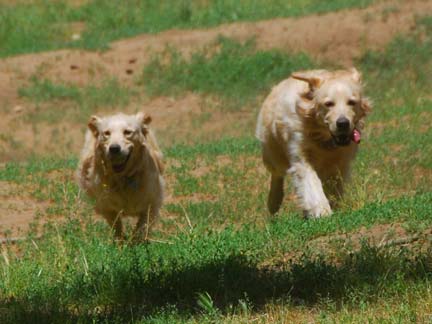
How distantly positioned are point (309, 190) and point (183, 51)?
12956mm

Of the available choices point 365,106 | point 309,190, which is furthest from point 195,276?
point 365,106

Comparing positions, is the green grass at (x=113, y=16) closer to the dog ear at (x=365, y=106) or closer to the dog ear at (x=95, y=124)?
the dog ear at (x=95, y=124)

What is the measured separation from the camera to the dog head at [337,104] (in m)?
9.39

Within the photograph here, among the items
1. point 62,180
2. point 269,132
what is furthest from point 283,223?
point 62,180

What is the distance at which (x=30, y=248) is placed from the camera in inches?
356

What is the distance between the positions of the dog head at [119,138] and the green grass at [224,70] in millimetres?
10270

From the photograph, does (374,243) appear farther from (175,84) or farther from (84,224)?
(175,84)

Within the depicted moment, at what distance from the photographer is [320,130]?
981 cm

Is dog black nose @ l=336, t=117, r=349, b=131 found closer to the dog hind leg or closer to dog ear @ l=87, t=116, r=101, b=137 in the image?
the dog hind leg

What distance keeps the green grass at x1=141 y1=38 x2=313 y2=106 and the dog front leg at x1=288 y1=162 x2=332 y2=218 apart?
10534 mm

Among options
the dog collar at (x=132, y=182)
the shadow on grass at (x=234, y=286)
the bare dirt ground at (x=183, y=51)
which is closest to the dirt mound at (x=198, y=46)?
the bare dirt ground at (x=183, y=51)

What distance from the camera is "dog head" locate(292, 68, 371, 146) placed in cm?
939

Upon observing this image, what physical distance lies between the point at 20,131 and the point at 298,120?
1072 centimetres

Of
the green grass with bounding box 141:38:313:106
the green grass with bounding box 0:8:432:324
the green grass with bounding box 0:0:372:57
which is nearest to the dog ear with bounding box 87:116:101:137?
the green grass with bounding box 0:8:432:324
